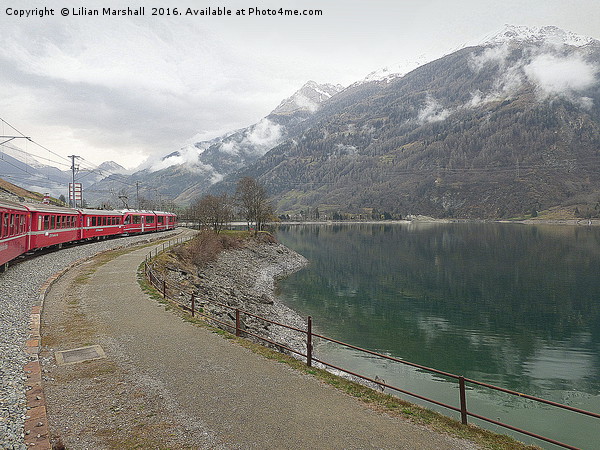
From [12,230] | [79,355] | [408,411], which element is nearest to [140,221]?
[12,230]

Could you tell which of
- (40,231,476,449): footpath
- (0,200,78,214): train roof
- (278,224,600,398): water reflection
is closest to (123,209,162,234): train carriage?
(0,200,78,214): train roof

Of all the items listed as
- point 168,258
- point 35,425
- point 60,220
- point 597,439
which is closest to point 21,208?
point 60,220

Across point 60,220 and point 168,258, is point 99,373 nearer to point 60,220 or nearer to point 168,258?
point 168,258

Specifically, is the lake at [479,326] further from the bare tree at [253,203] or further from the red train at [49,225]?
the red train at [49,225]

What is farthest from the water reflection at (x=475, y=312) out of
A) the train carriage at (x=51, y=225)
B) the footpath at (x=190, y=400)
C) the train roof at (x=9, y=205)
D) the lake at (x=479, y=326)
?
the train roof at (x=9, y=205)

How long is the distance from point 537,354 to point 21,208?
38.3 m

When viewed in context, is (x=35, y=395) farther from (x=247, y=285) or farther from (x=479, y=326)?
(x=247, y=285)

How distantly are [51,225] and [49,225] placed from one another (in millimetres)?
593

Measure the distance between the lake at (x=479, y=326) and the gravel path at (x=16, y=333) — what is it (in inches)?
667

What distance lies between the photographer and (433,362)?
26359mm

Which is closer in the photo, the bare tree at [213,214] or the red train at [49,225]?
the red train at [49,225]

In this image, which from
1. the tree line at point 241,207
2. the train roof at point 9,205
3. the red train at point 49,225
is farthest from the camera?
the tree line at point 241,207

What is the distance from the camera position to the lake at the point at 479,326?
67.9 feet

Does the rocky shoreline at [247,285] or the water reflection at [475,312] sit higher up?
the rocky shoreline at [247,285]
